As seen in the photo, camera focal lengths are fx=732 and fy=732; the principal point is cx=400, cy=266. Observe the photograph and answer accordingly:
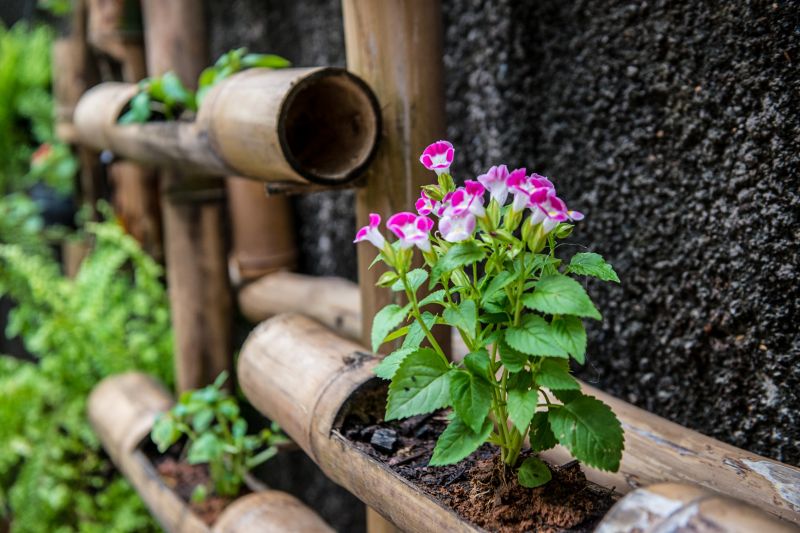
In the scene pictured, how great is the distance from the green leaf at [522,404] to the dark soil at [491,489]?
0.48 ft

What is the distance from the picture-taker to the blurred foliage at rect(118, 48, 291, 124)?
5.86ft

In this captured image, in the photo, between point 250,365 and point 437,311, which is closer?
point 437,311

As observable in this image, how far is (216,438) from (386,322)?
110 centimetres

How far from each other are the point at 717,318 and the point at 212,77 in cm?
133

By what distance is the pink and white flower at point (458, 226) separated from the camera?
974 mm

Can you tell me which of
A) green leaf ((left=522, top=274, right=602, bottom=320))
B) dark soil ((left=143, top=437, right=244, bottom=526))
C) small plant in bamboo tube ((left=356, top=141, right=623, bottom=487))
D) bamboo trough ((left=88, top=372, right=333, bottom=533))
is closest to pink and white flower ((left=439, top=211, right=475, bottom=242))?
small plant in bamboo tube ((left=356, top=141, right=623, bottom=487))

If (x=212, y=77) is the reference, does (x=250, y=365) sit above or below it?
below

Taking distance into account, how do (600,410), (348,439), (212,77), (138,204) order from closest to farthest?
(600,410), (348,439), (212,77), (138,204)

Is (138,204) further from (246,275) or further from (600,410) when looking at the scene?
(600,410)

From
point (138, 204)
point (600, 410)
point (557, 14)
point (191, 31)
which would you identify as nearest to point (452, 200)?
point (600, 410)

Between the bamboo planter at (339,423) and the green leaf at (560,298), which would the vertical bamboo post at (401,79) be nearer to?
the bamboo planter at (339,423)

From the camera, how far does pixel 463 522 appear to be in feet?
3.35

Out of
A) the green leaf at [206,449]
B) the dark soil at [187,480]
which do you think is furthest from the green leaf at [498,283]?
the dark soil at [187,480]

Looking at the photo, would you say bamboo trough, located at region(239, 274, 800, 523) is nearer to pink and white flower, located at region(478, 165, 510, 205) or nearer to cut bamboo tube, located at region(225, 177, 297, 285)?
pink and white flower, located at region(478, 165, 510, 205)
